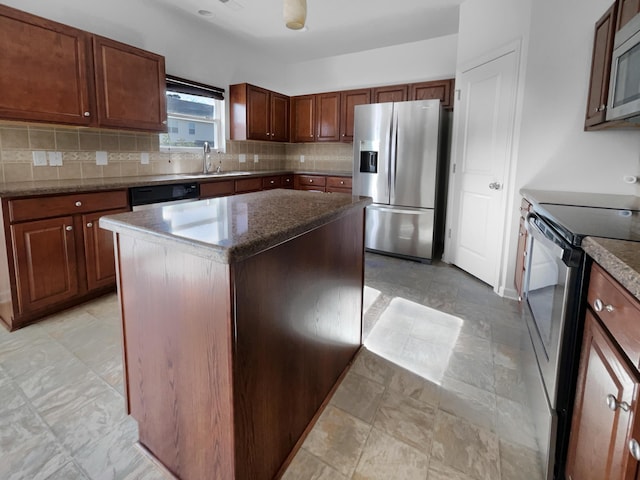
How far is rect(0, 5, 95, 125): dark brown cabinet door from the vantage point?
223cm

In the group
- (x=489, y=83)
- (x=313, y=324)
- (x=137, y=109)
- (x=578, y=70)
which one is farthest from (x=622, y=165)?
(x=137, y=109)

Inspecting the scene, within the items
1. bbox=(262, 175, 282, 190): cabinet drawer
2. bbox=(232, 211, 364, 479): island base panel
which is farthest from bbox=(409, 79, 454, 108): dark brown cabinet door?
bbox=(232, 211, 364, 479): island base panel

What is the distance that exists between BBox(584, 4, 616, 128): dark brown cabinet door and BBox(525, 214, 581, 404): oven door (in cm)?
99

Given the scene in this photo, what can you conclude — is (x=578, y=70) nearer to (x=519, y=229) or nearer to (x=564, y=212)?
(x=519, y=229)

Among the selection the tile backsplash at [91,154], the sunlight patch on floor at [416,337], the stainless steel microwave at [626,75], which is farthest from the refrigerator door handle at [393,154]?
the tile backsplash at [91,154]

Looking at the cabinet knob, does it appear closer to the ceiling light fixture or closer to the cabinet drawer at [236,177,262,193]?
the ceiling light fixture

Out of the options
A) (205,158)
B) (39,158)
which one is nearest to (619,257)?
(39,158)

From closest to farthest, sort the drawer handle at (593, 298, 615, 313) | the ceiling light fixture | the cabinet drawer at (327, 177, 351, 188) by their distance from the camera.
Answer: the drawer handle at (593, 298, 615, 313) < the ceiling light fixture < the cabinet drawer at (327, 177, 351, 188)

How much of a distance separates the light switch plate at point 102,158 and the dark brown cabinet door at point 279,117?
7.47 feet

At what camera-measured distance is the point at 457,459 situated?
1366 mm

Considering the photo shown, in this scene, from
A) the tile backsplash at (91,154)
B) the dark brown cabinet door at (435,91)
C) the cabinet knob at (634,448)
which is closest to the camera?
the cabinet knob at (634,448)

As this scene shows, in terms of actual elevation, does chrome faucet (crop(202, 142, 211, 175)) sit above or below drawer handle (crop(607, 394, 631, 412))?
above

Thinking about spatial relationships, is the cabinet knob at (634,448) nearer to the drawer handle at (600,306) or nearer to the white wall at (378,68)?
the drawer handle at (600,306)

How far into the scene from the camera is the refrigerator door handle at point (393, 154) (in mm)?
3811
